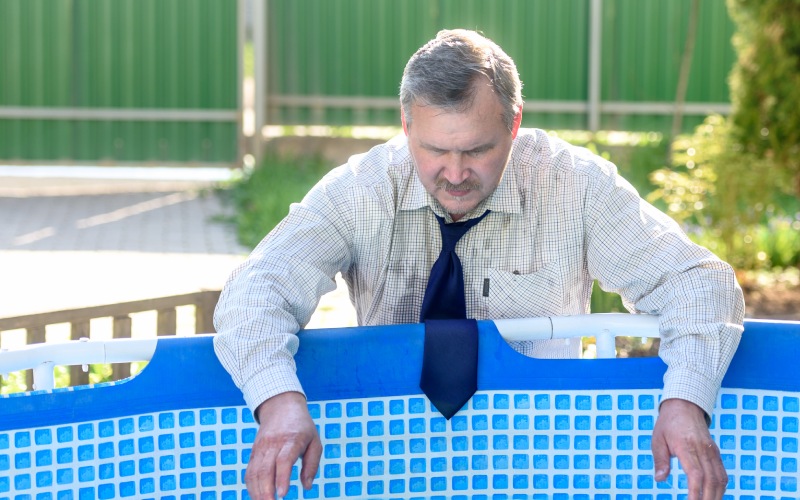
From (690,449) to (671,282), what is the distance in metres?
0.43

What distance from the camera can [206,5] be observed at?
31.8ft

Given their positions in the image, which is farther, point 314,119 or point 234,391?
point 314,119

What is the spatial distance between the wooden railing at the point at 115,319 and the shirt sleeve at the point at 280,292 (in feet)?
2.46

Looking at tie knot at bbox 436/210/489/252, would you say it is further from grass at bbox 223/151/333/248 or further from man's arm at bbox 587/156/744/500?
grass at bbox 223/151/333/248

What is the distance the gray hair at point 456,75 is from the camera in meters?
2.29

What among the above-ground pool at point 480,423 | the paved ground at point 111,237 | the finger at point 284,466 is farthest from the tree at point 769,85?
the finger at point 284,466

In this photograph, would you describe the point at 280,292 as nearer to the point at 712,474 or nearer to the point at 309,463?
the point at 309,463

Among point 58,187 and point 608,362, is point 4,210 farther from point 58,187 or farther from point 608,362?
point 608,362

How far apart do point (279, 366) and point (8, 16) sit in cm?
824

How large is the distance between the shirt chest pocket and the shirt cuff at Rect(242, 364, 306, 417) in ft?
2.13

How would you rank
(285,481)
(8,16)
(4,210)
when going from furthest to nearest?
(8,16), (4,210), (285,481)

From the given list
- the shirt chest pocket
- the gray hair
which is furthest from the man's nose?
the shirt chest pocket

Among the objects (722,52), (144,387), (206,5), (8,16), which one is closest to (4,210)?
(8,16)

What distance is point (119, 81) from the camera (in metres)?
9.71
